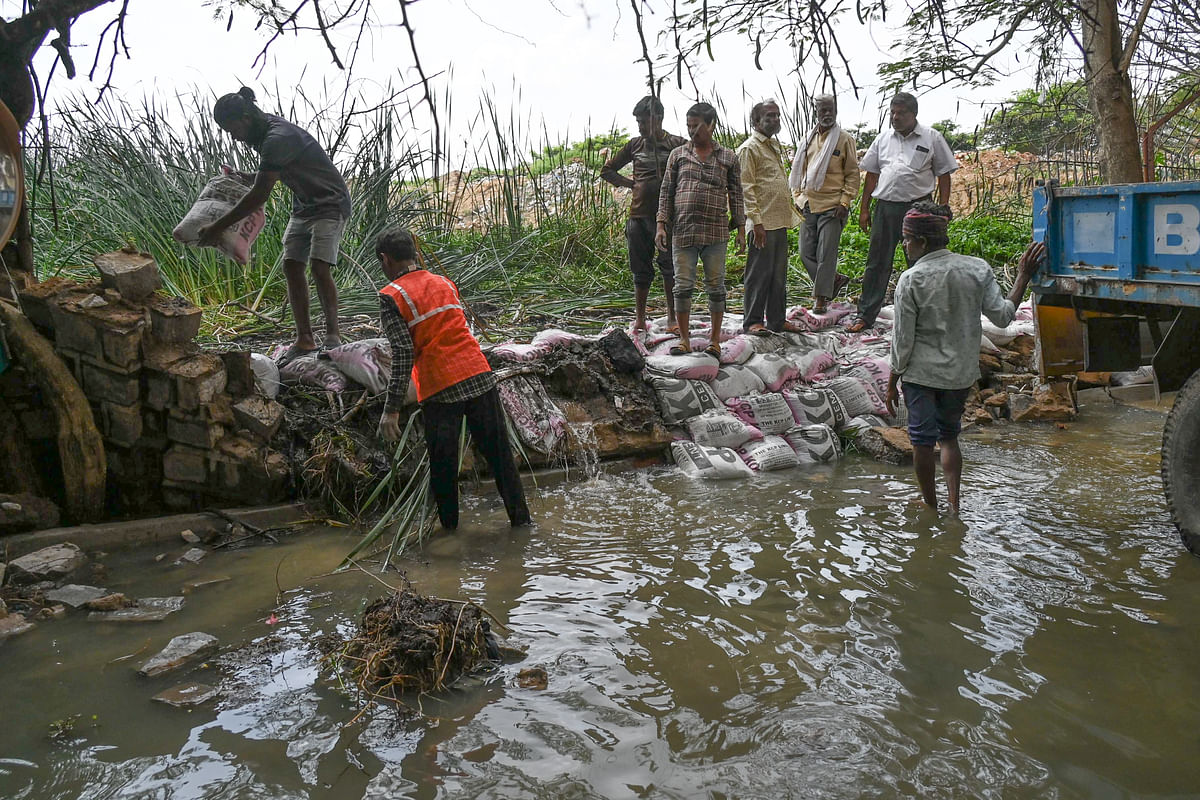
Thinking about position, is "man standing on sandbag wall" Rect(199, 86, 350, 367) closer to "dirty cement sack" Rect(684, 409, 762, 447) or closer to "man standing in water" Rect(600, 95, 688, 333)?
"man standing in water" Rect(600, 95, 688, 333)

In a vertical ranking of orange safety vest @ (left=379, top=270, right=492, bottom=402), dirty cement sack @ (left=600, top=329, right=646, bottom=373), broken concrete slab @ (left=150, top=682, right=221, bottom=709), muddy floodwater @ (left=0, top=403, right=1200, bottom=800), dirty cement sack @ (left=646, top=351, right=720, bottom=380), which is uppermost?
orange safety vest @ (left=379, top=270, right=492, bottom=402)

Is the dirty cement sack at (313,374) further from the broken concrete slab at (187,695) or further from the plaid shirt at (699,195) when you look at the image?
the broken concrete slab at (187,695)

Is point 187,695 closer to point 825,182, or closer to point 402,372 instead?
point 402,372

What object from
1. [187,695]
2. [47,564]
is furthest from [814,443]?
[47,564]

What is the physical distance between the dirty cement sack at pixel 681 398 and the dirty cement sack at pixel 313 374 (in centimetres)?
207

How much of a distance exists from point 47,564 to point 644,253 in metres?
4.17

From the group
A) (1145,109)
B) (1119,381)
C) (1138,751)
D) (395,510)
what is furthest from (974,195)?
(1138,751)

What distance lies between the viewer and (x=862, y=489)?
4.92 metres

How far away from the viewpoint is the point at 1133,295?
362cm

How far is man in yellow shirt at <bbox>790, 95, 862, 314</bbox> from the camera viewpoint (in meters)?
6.61

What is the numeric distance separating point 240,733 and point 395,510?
194cm

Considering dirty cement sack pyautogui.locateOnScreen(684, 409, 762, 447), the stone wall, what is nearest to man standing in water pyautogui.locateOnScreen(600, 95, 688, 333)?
dirty cement sack pyautogui.locateOnScreen(684, 409, 762, 447)

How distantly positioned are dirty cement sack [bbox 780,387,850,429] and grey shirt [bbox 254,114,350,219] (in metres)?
3.19

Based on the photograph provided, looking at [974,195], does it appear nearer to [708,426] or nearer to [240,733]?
[708,426]
